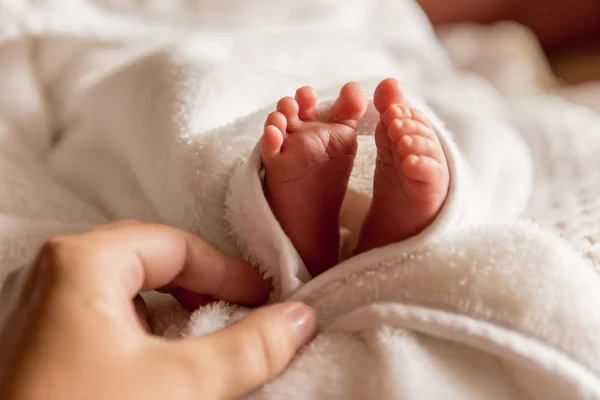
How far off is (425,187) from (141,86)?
1.07ft

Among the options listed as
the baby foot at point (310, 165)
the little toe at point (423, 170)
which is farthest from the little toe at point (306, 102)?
the little toe at point (423, 170)

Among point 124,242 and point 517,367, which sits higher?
point 124,242

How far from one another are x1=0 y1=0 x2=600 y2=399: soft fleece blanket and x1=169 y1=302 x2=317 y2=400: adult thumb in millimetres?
18

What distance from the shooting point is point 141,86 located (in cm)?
66

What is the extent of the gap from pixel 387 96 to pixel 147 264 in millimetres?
221

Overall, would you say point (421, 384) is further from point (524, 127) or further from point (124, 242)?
point (524, 127)

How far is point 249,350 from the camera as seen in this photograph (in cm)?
41

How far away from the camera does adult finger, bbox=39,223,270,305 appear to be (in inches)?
15.7

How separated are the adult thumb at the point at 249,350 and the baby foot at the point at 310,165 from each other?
0.08 metres

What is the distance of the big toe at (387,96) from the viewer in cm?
51

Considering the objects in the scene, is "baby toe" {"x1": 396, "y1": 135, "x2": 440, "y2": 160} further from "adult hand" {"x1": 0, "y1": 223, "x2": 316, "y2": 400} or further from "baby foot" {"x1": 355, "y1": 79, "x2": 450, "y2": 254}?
"adult hand" {"x1": 0, "y1": 223, "x2": 316, "y2": 400}

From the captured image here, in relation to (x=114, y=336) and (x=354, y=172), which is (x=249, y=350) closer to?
(x=114, y=336)

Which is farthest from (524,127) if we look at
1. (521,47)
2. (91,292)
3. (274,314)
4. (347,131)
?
(91,292)

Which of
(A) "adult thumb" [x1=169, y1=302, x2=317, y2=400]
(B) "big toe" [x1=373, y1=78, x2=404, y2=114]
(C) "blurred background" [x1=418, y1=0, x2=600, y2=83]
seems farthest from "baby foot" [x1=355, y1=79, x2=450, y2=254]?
(C) "blurred background" [x1=418, y1=0, x2=600, y2=83]
